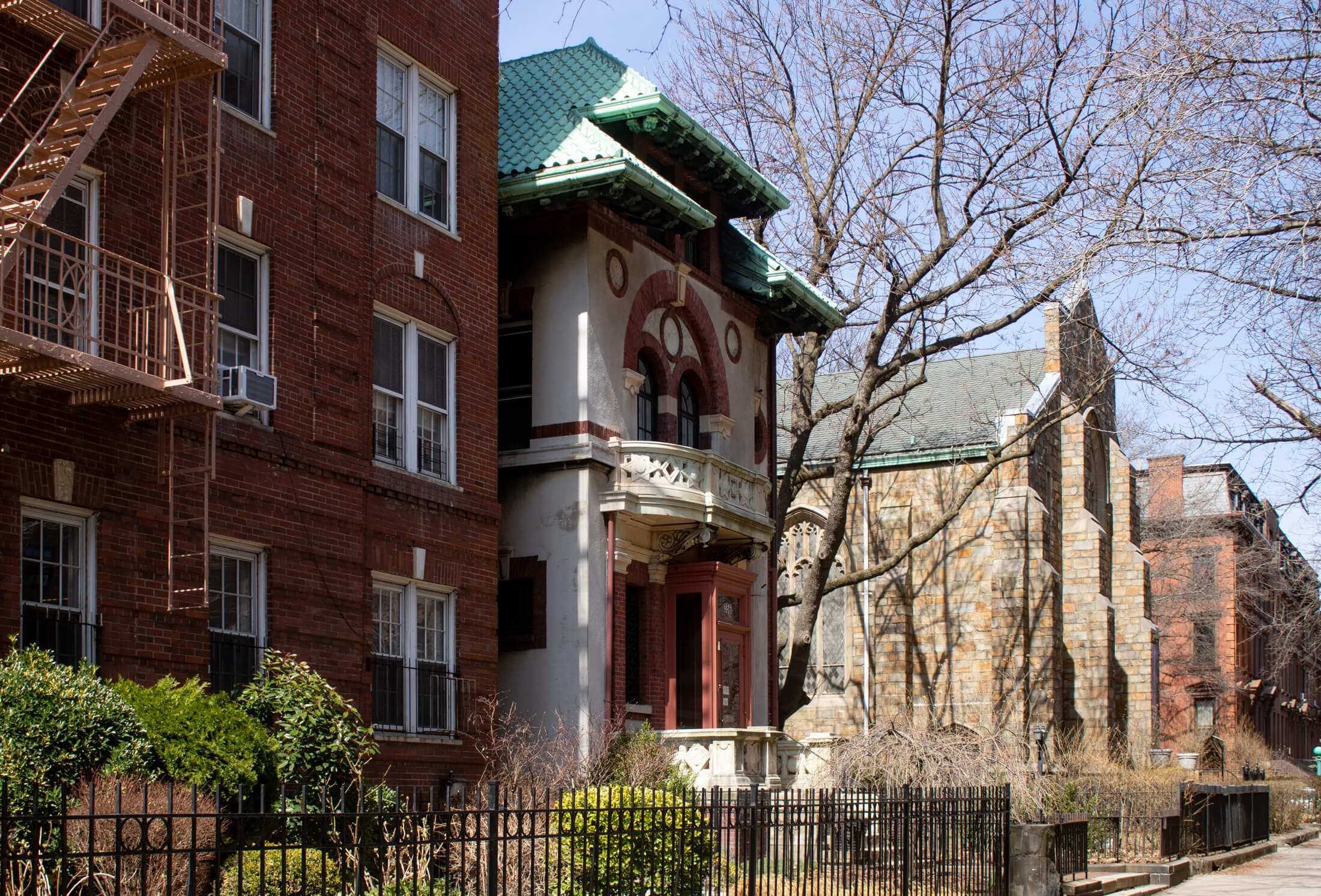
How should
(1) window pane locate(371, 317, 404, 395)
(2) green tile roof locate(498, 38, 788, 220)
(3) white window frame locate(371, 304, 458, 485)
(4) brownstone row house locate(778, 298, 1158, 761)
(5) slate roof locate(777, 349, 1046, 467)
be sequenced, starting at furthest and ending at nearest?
(5) slate roof locate(777, 349, 1046, 467) < (4) brownstone row house locate(778, 298, 1158, 761) < (2) green tile roof locate(498, 38, 788, 220) < (3) white window frame locate(371, 304, 458, 485) < (1) window pane locate(371, 317, 404, 395)

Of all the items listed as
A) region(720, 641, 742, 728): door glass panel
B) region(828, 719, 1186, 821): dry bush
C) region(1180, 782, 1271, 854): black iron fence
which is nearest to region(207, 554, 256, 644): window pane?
region(828, 719, 1186, 821): dry bush

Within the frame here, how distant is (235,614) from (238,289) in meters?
3.34

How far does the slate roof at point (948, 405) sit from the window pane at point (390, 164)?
18668 mm

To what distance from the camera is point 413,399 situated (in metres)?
17.7

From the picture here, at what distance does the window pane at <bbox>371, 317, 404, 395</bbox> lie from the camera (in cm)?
1727

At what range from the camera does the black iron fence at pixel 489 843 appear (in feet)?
25.3

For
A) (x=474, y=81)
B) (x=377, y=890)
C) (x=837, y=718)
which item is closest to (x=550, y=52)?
(x=474, y=81)

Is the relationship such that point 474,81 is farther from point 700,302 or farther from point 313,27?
point 700,302

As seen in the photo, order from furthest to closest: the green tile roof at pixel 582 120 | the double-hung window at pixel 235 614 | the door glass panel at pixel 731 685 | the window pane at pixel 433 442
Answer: the door glass panel at pixel 731 685
the green tile roof at pixel 582 120
the window pane at pixel 433 442
the double-hung window at pixel 235 614

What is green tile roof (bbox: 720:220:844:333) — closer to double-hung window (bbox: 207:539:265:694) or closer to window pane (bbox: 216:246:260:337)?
window pane (bbox: 216:246:260:337)

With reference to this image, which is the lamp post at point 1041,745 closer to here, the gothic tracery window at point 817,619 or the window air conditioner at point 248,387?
the gothic tracery window at point 817,619

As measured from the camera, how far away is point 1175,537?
57.1 metres

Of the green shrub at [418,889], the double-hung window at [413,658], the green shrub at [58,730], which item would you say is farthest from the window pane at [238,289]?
the green shrub at [418,889]

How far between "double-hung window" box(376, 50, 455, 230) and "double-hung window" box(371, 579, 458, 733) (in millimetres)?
4757
